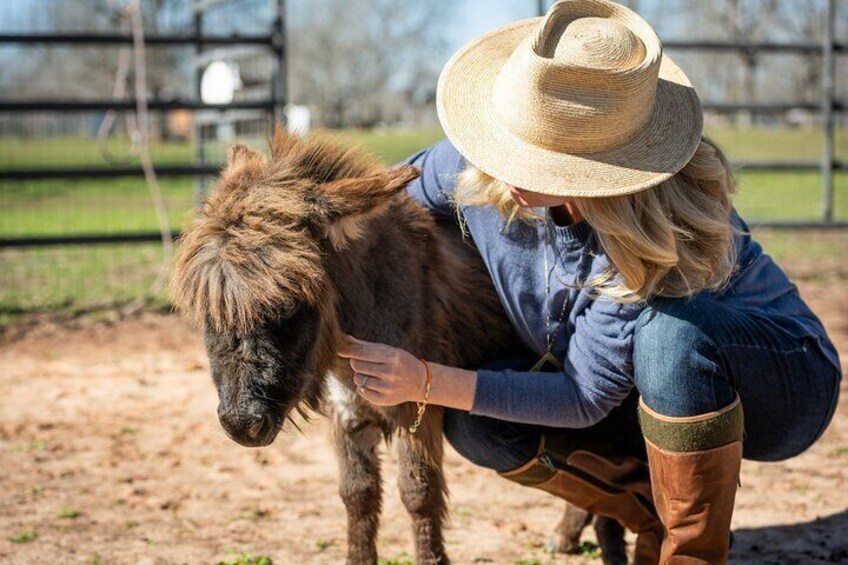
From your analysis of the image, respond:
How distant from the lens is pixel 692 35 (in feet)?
107

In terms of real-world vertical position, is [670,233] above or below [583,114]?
below

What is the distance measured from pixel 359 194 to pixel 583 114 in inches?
24.6

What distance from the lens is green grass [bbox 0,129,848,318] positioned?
26.1 ft

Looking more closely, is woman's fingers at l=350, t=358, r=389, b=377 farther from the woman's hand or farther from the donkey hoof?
the donkey hoof

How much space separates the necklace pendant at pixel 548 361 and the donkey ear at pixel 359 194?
757 millimetres

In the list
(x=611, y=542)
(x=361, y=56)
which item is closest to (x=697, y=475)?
(x=611, y=542)

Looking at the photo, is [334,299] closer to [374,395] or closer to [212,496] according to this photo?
[374,395]

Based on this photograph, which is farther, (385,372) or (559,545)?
(559,545)

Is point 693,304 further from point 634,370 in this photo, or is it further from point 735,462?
point 735,462

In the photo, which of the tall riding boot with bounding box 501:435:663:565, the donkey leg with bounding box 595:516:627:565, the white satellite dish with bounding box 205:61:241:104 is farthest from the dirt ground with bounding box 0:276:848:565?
the white satellite dish with bounding box 205:61:241:104

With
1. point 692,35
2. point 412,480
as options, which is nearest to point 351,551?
point 412,480

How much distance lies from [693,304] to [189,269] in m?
1.36

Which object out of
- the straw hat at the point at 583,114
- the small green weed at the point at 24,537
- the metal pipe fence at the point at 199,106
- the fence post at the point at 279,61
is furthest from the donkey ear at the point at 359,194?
the fence post at the point at 279,61

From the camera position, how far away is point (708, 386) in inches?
97.0
